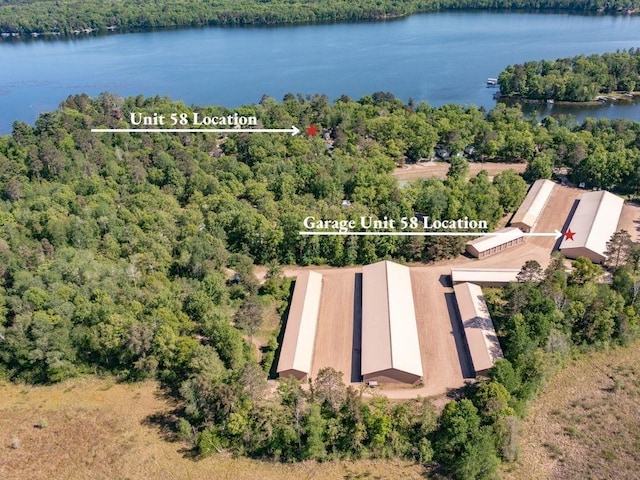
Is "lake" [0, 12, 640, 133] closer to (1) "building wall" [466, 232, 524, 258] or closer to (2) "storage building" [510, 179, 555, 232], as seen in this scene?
(2) "storage building" [510, 179, 555, 232]

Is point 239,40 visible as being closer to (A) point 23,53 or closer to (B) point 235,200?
(A) point 23,53

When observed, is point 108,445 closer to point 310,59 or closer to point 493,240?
point 493,240

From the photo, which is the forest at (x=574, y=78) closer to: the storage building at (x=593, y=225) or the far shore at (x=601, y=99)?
the far shore at (x=601, y=99)

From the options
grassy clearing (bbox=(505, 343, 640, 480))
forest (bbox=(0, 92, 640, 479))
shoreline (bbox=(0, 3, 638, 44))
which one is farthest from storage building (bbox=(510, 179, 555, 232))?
shoreline (bbox=(0, 3, 638, 44))

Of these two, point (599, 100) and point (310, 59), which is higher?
point (310, 59)

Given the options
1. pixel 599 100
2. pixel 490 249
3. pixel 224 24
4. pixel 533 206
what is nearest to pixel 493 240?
pixel 490 249

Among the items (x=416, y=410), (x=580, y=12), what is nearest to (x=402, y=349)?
(x=416, y=410)
